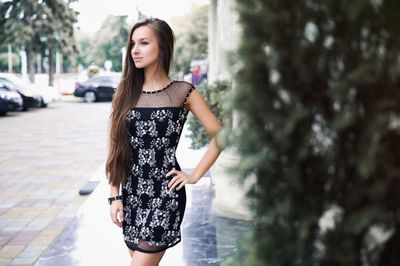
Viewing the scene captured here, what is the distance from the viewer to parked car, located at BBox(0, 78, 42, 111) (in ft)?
67.5

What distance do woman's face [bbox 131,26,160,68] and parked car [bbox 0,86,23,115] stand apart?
18.6 m

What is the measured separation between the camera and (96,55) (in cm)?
5900

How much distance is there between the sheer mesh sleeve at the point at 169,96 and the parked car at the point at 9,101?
61.1 ft

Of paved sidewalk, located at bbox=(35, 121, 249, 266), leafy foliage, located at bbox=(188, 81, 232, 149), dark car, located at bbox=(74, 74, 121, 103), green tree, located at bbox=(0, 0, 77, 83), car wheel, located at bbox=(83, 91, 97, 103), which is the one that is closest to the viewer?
paved sidewalk, located at bbox=(35, 121, 249, 266)

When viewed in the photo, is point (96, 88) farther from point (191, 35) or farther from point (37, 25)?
point (191, 35)

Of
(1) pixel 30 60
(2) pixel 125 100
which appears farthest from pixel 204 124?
(1) pixel 30 60

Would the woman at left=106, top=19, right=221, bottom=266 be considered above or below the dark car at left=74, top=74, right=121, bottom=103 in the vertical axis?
above

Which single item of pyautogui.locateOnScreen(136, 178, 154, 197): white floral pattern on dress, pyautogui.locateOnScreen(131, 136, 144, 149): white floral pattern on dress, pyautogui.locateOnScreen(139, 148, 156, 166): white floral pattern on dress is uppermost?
pyautogui.locateOnScreen(131, 136, 144, 149): white floral pattern on dress

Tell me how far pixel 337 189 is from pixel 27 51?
33201mm

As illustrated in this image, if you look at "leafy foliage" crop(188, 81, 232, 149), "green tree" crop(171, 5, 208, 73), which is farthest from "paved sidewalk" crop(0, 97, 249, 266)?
"green tree" crop(171, 5, 208, 73)

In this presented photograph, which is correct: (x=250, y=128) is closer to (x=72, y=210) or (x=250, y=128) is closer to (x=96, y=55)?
(x=72, y=210)

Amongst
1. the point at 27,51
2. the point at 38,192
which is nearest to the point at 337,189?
the point at 38,192

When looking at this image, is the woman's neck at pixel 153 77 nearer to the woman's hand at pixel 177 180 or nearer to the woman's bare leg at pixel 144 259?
the woman's hand at pixel 177 180

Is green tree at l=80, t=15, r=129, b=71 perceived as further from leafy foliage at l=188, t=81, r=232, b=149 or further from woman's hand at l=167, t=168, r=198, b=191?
woman's hand at l=167, t=168, r=198, b=191
